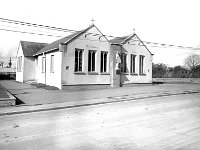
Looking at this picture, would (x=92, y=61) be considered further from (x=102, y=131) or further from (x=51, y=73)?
(x=102, y=131)

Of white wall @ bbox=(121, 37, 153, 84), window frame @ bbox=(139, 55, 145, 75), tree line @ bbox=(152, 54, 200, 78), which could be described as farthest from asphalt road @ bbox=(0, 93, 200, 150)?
tree line @ bbox=(152, 54, 200, 78)

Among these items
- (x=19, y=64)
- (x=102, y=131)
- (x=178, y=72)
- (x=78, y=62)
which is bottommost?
(x=102, y=131)

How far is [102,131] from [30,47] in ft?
89.1

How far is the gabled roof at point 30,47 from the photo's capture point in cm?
2981

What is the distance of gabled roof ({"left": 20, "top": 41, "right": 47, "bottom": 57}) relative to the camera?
2981 cm

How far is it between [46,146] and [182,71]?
41.8 metres

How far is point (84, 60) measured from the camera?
70.6 ft

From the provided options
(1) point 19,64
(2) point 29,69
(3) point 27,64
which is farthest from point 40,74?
(1) point 19,64

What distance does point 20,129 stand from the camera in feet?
23.1

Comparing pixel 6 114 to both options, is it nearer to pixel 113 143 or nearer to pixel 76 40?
pixel 113 143

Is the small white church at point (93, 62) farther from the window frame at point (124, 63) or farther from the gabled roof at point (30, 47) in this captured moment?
the gabled roof at point (30, 47)

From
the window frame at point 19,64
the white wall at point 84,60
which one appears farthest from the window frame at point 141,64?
the window frame at point 19,64

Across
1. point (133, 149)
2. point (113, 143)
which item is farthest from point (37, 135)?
point (133, 149)

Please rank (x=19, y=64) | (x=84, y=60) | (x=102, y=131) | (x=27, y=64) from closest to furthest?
(x=102, y=131) → (x=84, y=60) → (x=27, y=64) → (x=19, y=64)
